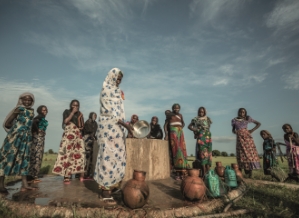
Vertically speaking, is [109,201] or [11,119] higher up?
[11,119]

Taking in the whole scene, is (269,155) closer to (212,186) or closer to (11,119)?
(212,186)

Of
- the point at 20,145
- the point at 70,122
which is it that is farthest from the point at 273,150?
the point at 20,145

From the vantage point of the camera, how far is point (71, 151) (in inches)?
200

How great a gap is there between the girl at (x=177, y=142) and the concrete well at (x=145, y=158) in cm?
58

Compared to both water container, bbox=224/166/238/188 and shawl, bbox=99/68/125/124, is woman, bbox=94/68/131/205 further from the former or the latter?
water container, bbox=224/166/238/188

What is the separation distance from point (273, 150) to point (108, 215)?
5.62 meters

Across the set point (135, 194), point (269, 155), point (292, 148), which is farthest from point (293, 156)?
point (135, 194)

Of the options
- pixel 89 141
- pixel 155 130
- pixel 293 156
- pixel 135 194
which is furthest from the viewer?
pixel 155 130

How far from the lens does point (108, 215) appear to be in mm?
2578

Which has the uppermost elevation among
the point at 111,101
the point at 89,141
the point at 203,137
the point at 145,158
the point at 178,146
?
the point at 111,101

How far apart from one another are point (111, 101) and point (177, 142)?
3.02 metres

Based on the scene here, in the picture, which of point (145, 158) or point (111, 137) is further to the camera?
point (145, 158)

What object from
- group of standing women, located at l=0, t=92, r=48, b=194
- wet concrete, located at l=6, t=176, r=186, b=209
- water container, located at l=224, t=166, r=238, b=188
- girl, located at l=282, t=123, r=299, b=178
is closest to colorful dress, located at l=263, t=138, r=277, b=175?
girl, located at l=282, t=123, r=299, b=178

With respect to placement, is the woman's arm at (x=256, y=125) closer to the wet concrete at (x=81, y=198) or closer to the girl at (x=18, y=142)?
the wet concrete at (x=81, y=198)
